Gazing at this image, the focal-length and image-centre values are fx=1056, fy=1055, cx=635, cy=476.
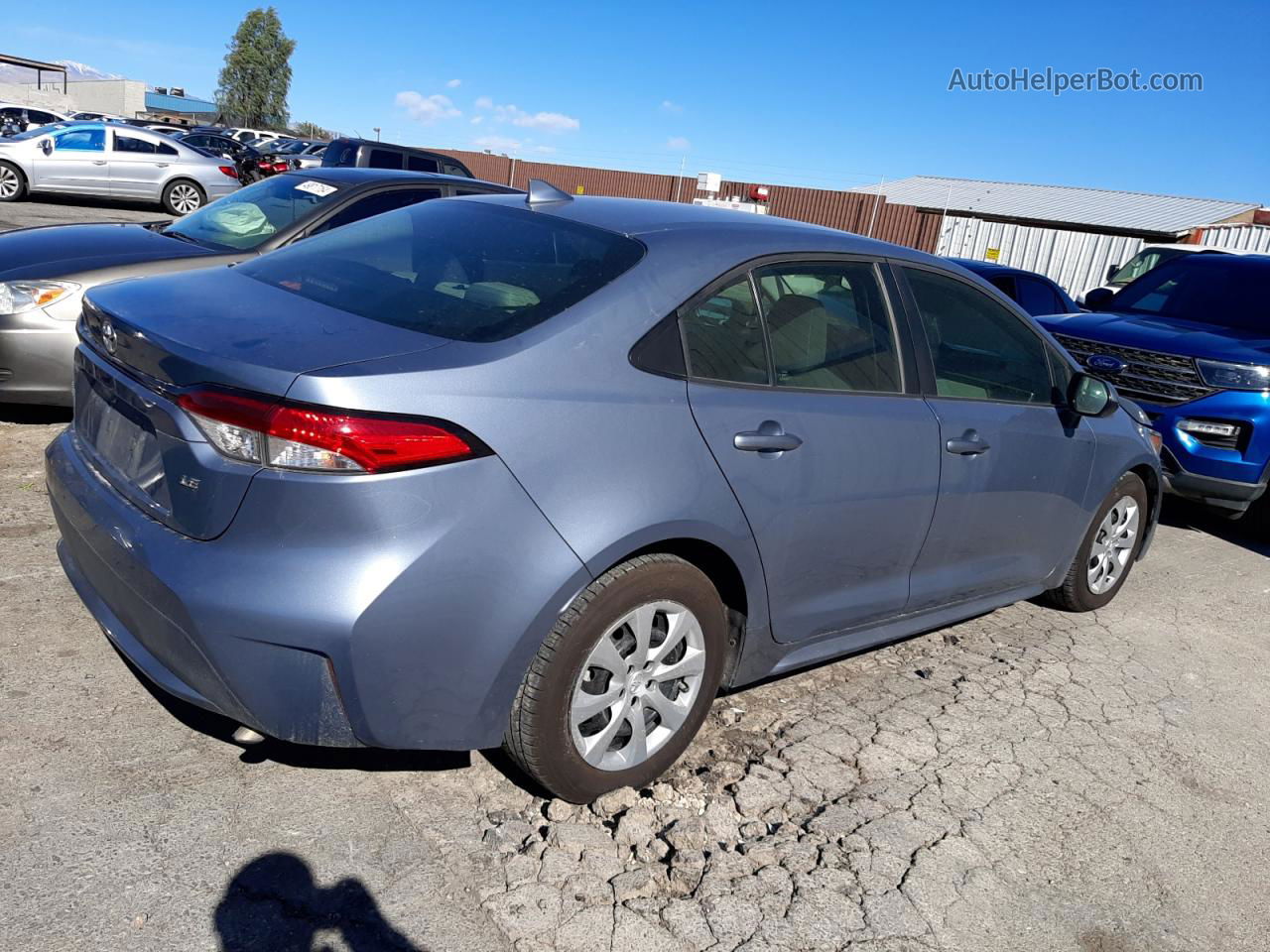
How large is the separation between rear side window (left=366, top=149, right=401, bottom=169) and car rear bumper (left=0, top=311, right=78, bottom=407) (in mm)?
10740

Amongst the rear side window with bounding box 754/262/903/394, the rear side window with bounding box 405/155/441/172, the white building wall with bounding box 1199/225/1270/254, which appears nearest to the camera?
the rear side window with bounding box 754/262/903/394

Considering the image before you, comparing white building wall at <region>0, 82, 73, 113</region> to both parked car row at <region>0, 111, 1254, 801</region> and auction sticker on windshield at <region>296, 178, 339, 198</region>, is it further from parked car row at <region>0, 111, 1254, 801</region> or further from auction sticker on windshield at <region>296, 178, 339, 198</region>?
parked car row at <region>0, 111, 1254, 801</region>

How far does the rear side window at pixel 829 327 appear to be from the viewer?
3.29 m

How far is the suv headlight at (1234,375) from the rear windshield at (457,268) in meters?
4.83

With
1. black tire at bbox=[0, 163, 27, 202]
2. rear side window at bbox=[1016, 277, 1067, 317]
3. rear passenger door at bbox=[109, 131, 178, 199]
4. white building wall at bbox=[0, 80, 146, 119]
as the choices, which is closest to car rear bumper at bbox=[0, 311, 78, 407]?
rear side window at bbox=[1016, 277, 1067, 317]

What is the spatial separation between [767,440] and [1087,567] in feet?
8.53

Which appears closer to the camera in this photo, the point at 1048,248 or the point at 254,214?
the point at 254,214

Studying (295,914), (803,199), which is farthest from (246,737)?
(803,199)

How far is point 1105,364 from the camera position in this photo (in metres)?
→ 6.30

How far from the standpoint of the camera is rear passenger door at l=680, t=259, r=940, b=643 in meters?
3.06

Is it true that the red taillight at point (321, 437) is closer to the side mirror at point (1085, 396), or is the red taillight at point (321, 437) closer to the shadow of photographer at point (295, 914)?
the shadow of photographer at point (295, 914)

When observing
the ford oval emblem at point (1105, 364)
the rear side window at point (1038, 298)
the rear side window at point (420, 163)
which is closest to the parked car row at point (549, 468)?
the ford oval emblem at point (1105, 364)

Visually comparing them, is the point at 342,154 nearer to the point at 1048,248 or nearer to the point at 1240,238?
the point at 1048,248

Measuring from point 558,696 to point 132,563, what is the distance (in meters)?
1.11
